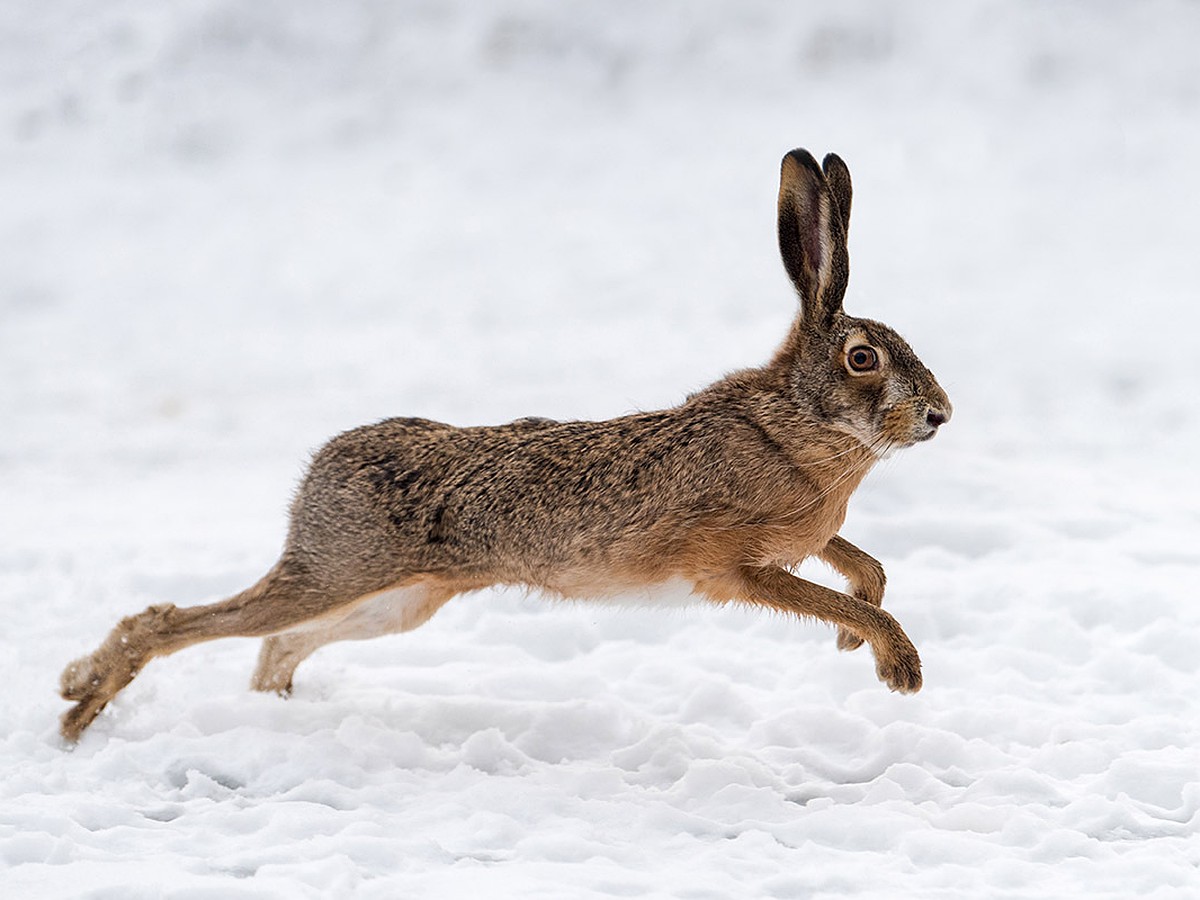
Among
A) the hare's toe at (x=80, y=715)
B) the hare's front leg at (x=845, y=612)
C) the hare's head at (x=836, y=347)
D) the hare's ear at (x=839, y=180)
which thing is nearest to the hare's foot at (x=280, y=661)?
the hare's toe at (x=80, y=715)

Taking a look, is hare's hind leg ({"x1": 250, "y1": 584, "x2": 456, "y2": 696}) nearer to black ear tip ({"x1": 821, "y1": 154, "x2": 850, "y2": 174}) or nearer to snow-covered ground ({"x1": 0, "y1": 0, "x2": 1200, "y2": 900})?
snow-covered ground ({"x1": 0, "y1": 0, "x2": 1200, "y2": 900})

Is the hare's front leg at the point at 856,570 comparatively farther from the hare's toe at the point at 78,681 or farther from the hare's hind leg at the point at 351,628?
the hare's toe at the point at 78,681

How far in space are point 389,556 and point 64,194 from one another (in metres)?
8.74

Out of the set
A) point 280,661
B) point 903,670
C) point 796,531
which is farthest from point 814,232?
point 280,661

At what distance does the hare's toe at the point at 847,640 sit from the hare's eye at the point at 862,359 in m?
1.02

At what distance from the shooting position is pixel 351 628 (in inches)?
238

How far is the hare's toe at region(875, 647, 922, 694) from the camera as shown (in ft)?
17.1

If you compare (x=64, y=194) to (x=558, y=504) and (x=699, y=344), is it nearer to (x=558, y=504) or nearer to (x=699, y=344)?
(x=699, y=344)

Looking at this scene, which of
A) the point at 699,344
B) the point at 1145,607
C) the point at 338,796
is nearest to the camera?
the point at 338,796

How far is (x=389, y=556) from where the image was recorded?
18.5 feet

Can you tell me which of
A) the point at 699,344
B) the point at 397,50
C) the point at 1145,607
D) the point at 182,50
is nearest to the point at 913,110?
the point at 699,344

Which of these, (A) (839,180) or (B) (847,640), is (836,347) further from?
(B) (847,640)

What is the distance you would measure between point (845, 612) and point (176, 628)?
244 centimetres

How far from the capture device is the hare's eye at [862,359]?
17.2 ft
